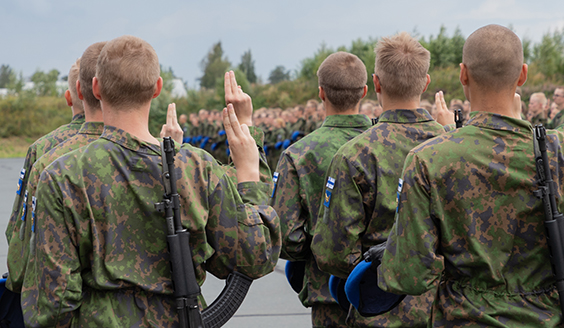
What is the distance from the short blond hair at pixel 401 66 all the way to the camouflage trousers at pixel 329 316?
1.16 m

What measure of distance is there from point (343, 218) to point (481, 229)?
0.83 meters

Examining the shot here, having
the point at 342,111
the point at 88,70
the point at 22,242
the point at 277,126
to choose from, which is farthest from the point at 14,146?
the point at 22,242

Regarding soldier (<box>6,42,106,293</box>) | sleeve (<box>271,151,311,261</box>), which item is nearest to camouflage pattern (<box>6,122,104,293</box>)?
soldier (<box>6,42,106,293</box>)

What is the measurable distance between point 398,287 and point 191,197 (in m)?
0.77

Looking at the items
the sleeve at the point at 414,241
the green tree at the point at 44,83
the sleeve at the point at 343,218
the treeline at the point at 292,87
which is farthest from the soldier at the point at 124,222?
the green tree at the point at 44,83

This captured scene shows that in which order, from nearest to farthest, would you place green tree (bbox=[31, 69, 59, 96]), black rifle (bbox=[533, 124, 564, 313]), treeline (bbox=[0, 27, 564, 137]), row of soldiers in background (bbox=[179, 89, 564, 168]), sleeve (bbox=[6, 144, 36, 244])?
black rifle (bbox=[533, 124, 564, 313])
sleeve (bbox=[6, 144, 36, 244])
row of soldiers in background (bbox=[179, 89, 564, 168])
treeline (bbox=[0, 27, 564, 137])
green tree (bbox=[31, 69, 59, 96])

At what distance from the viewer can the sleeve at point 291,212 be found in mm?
3145

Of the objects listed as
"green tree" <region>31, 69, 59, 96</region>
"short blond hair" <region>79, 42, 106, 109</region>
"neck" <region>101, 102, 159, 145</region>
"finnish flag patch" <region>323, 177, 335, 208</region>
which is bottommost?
"green tree" <region>31, 69, 59, 96</region>

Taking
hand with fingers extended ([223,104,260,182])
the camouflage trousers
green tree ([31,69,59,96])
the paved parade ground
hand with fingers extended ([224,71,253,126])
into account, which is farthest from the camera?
green tree ([31,69,59,96])

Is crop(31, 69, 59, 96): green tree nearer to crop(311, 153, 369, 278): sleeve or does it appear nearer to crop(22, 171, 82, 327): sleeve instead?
crop(311, 153, 369, 278): sleeve

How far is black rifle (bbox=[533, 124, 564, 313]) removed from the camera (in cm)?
189

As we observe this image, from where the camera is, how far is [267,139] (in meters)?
15.4

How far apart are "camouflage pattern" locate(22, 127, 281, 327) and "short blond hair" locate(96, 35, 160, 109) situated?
0.13m

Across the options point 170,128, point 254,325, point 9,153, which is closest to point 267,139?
point 254,325
